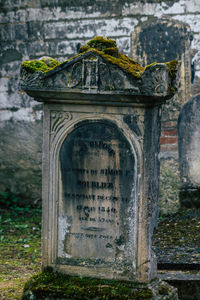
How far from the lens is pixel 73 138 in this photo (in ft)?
10.7

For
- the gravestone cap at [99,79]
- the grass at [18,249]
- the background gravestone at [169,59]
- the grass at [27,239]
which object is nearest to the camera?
the gravestone cap at [99,79]

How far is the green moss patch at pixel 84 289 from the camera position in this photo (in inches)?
120

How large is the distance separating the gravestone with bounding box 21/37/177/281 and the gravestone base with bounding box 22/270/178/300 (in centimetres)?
9

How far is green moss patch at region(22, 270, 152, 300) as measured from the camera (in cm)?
304

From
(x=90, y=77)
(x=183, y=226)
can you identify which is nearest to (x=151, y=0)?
(x=183, y=226)

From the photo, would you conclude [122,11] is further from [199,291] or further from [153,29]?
[199,291]

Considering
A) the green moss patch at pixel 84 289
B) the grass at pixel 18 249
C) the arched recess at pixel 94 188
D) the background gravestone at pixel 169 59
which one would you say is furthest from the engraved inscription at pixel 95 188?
the background gravestone at pixel 169 59

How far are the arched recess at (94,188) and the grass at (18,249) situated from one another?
713 mm

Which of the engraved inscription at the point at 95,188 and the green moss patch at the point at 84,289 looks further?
the engraved inscription at the point at 95,188

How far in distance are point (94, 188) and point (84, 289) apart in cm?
70

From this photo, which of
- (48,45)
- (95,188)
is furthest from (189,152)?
(95,188)

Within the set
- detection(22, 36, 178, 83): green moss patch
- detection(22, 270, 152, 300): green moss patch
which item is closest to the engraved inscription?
detection(22, 270, 152, 300): green moss patch

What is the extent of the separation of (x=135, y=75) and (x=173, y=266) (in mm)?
1888

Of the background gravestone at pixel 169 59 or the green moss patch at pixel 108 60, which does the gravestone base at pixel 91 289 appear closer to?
the green moss patch at pixel 108 60
